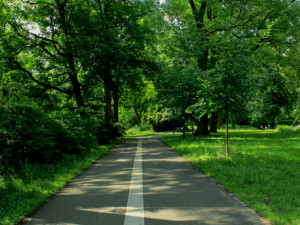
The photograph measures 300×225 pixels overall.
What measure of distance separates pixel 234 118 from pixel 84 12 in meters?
12.5

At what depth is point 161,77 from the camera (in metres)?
19.4

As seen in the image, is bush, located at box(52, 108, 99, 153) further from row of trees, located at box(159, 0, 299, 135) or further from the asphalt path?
row of trees, located at box(159, 0, 299, 135)

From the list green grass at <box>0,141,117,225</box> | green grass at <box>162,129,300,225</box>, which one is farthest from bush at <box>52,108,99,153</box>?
green grass at <box>162,129,300,225</box>

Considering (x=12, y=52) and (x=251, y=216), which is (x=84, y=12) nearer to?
(x=12, y=52)

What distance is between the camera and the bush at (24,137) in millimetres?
6797

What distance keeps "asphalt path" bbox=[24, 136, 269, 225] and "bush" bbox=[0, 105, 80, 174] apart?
79.0 inches

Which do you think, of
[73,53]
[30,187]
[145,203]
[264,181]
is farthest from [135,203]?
[73,53]

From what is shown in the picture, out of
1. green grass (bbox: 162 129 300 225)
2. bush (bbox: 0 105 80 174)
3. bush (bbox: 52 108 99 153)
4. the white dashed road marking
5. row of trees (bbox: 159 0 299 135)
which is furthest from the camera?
bush (bbox: 52 108 99 153)

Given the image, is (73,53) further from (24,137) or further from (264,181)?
(264,181)

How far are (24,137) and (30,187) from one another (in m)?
2.32

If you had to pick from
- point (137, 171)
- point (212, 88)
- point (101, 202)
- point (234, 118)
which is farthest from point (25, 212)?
point (234, 118)

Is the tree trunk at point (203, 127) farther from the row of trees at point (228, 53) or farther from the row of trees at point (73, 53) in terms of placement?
the row of trees at point (73, 53)

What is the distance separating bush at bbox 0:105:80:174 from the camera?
680cm

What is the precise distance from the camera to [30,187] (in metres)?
5.75
